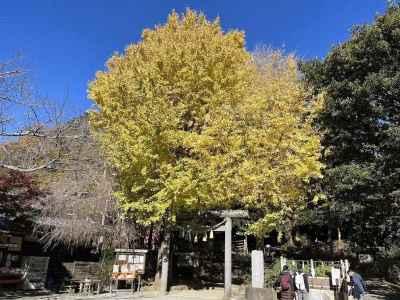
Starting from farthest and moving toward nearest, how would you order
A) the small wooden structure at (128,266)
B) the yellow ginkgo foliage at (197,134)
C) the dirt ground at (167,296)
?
the small wooden structure at (128,266) < the yellow ginkgo foliage at (197,134) < the dirt ground at (167,296)

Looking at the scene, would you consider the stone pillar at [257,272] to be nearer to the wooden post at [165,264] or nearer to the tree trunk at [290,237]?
the wooden post at [165,264]

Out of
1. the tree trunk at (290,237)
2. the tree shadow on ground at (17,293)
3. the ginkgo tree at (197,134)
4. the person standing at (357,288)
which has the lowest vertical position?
the tree shadow on ground at (17,293)

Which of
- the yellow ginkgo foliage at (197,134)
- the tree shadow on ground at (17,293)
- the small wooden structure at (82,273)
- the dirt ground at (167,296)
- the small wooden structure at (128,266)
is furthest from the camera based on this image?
the small wooden structure at (82,273)

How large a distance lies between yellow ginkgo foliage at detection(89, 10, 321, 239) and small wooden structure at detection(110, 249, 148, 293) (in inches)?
70.1

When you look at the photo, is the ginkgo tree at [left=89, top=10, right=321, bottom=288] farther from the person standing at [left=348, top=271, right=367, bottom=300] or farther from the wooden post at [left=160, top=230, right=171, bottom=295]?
the person standing at [left=348, top=271, right=367, bottom=300]

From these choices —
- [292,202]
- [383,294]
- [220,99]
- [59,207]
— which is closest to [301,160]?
[292,202]

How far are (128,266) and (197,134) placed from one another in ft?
18.7

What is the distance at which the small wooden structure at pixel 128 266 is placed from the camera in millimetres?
12932

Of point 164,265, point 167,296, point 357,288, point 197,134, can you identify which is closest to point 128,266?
point 164,265

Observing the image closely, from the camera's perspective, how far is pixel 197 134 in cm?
1273

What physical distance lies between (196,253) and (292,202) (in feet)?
28.4

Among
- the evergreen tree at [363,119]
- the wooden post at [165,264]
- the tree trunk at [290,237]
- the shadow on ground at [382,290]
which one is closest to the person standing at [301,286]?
the shadow on ground at [382,290]

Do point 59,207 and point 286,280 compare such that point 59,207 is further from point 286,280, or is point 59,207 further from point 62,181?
point 286,280

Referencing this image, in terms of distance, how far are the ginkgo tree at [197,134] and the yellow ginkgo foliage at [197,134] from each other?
0.04m
